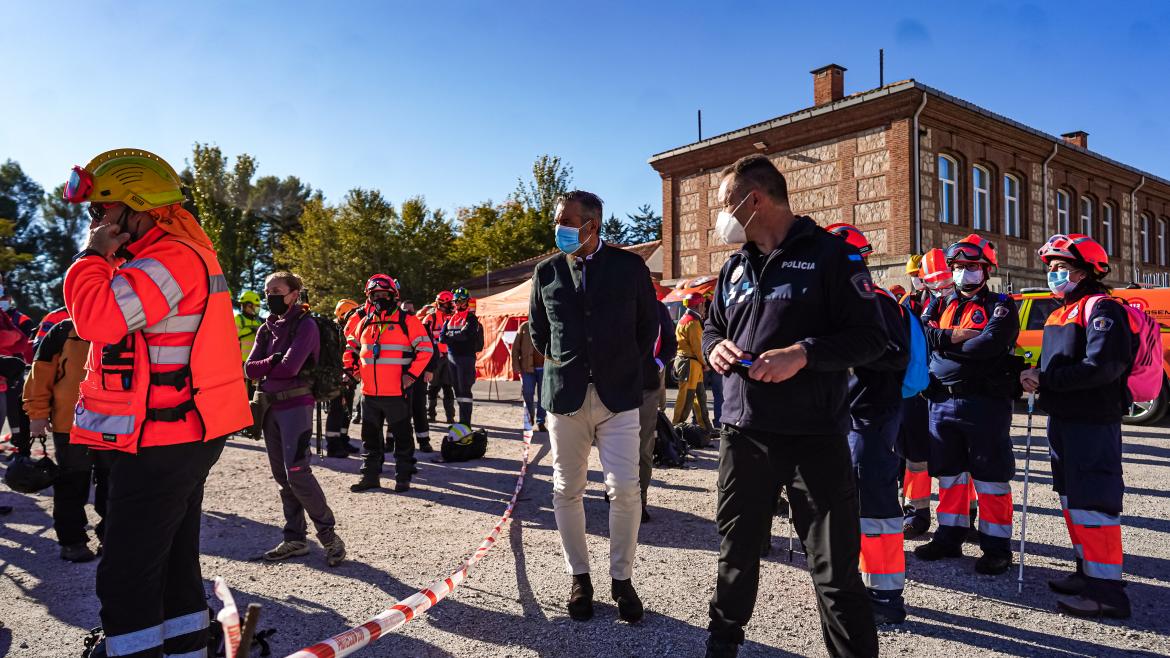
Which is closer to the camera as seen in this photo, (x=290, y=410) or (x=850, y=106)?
(x=290, y=410)

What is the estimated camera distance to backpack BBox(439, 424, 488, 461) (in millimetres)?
8367

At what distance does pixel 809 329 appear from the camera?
2664mm

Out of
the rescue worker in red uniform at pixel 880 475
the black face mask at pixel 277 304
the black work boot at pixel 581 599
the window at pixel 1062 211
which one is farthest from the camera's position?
the window at pixel 1062 211

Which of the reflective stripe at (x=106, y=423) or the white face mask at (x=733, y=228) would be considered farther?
the white face mask at (x=733, y=228)

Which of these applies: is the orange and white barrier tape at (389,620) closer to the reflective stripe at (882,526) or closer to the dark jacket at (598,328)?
the dark jacket at (598,328)

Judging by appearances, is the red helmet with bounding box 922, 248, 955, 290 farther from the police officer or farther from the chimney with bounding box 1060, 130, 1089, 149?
the chimney with bounding box 1060, 130, 1089, 149

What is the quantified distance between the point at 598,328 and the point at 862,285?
4.79 feet

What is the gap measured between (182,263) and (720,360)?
6.62 ft

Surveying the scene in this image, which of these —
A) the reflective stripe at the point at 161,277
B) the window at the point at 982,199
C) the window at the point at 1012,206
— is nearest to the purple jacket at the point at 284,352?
the reflective stripe at the point at 161,277

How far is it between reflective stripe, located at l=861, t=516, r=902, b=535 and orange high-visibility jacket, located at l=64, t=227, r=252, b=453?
2965 millimetres

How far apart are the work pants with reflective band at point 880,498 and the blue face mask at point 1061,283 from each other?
138 cm

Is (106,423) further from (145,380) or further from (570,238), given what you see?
(570,238)

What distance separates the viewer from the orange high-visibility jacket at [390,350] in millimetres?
6801

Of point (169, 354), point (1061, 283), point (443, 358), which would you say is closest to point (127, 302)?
point (169, 354)
